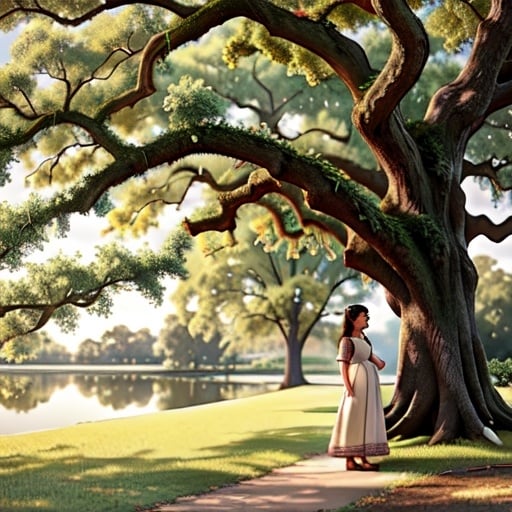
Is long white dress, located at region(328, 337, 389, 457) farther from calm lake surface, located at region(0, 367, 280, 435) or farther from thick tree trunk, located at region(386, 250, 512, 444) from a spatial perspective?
calm lake surface, located at region(0, 367, 280, 435)

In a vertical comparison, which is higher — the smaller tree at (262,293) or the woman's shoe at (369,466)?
the smaller tree at (262,293)

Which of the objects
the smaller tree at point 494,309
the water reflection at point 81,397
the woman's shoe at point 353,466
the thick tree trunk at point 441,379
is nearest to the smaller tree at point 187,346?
the water reflection at point 81,397

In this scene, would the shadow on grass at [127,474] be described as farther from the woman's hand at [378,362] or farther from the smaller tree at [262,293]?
the smaller tree at [262,293]

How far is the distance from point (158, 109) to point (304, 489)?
9.71 m

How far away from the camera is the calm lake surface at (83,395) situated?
1121cm

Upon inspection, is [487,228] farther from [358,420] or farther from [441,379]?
[358,420]

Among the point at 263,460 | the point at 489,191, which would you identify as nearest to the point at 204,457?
Result: the point at 263,460

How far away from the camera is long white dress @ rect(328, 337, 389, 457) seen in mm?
5688

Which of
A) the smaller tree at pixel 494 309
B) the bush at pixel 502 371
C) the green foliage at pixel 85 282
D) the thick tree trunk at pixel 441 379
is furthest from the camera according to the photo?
→ the smaller tree at pixel 494 309

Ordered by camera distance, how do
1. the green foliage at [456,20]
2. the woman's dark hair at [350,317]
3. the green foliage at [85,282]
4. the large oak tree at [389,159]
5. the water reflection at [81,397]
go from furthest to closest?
the water reflection at [81,397] < the green foliage at [456,20] < the green foliage at [85,282] < the large oak tree at [389,159] < the woman's dark hair at [350,317]

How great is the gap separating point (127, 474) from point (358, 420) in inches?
81.0

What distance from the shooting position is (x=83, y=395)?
42.1ft

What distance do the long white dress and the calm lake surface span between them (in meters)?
5.87

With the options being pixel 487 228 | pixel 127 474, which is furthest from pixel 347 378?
pixel 487 228
